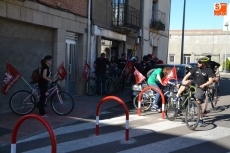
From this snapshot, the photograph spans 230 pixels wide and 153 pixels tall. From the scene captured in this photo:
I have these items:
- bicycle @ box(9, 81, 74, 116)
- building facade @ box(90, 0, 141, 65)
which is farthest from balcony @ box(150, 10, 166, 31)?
bicycle @ box(9, 81, 74, 116)

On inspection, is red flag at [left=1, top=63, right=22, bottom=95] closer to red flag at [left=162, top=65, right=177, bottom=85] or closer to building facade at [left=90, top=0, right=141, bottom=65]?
red flag at [left=162, top=65, right=177, bottom=85]

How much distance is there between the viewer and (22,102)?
9570 millimetres

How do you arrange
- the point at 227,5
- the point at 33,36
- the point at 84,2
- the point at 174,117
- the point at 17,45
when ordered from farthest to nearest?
the point at 227,5
the point at 84,2
the point at 33,36
the point at 17,45
the point at 174,117

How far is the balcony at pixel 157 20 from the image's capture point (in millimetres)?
22625

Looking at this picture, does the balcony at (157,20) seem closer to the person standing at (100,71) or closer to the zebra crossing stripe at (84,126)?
the person standing at (100,71)

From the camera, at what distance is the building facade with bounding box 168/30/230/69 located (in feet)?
151

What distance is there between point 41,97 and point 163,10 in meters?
18.3

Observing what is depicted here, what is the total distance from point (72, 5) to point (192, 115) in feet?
23.5

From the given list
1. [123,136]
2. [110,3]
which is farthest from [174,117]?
[110,3]

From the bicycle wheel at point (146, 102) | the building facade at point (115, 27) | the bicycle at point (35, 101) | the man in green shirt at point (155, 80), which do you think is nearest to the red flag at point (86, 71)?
the building facade at point (115, 27)

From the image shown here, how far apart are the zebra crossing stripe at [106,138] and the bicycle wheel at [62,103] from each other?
2405 mm

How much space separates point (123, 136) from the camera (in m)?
7.53

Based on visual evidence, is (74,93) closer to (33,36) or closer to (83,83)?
(83,83)

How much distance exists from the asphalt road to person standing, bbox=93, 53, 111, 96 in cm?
421
